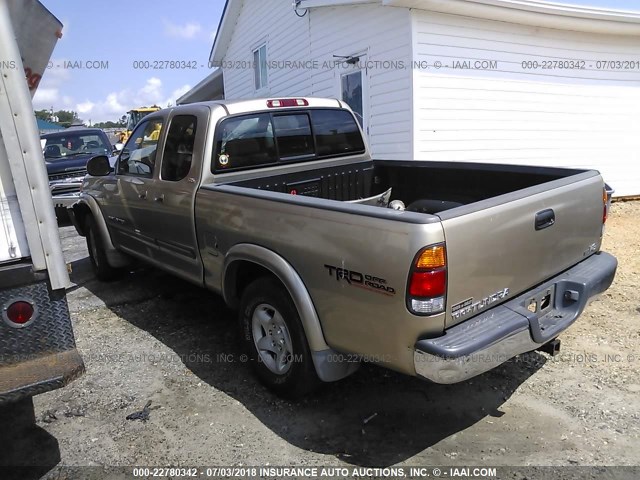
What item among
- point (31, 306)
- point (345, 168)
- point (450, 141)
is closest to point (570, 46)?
point (450, 141)

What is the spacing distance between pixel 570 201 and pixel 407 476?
193cm

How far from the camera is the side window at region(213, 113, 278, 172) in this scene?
3.91 m

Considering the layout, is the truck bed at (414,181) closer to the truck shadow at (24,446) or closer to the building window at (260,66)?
the truck shadow at (24,446)

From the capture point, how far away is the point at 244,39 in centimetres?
1472

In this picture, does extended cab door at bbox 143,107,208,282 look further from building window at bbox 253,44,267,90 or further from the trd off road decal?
building window at bbox 253,44,267,90

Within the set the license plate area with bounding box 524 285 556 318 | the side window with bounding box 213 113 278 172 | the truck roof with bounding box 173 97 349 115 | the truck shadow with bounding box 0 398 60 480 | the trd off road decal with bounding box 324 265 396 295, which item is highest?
the truck roof with bounding box 173 97 349 115

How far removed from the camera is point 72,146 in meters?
11.3

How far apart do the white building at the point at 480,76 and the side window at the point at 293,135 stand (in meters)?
3.74

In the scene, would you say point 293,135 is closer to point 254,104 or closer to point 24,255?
point 254,104

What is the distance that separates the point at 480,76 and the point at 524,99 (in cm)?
118

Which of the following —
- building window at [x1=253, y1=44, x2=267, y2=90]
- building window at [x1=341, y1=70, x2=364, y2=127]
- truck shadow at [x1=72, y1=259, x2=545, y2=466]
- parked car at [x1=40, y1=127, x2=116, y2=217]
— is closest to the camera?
truck shadow at [x1=72, y1=259, x2=545, y2=466]

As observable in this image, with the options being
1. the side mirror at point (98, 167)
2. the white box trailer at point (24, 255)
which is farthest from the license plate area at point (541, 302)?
the side mirror at point (98, 167)

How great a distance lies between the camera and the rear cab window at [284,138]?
156 inches

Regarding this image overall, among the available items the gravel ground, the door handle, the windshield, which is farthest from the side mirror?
the windshield
